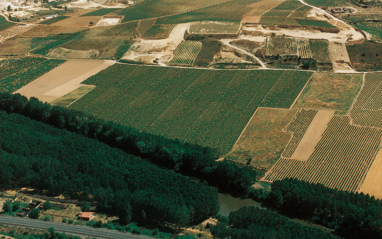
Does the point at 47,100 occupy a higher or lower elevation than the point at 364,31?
higher

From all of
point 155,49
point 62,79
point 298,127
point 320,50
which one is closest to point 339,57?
point 320,50

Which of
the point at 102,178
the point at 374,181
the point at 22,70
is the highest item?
the point at 22,70

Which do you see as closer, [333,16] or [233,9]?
[333,16]

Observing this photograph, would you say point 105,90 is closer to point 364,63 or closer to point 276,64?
point 276,64

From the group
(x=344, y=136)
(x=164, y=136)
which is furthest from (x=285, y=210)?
(x=164, y=136)

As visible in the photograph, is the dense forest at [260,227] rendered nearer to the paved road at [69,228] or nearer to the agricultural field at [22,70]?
the paved road at [69,228]

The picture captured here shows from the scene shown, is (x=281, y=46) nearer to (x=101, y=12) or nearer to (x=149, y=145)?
(x=149, y=145)
